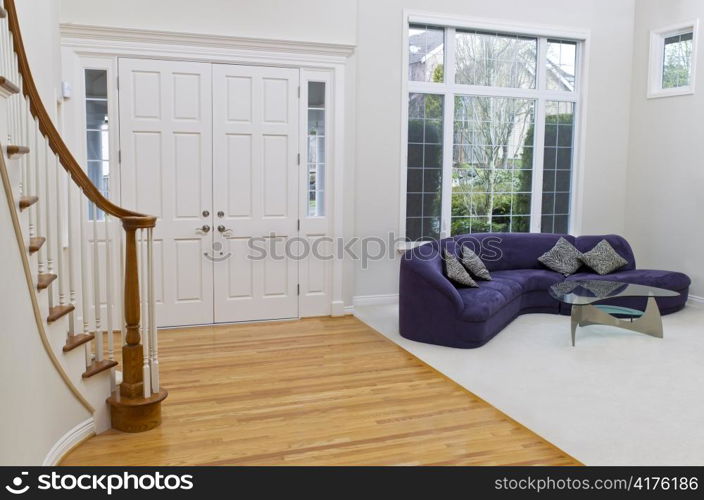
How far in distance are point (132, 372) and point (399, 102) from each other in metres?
4.05

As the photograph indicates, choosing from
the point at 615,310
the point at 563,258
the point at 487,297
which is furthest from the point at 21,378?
the point at 563,258

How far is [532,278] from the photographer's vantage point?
629 centimetres

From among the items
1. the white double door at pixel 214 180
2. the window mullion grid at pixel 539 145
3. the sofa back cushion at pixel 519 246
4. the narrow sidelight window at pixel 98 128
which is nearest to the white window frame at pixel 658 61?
the window mullion grid at pixel 539 145

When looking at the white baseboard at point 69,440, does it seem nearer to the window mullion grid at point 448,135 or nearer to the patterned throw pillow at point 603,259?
the window mullion grid at point 448,135

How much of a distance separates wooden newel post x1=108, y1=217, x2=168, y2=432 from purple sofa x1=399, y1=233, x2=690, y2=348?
2388 mm

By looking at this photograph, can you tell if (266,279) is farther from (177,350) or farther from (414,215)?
(414,215)

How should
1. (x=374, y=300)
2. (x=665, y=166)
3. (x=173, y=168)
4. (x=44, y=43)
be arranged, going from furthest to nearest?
(x=665, y=166) → (x=374, y=300) → (x=173, y=168) → (x=44, y=43)

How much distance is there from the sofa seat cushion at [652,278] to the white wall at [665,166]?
1.69 ft

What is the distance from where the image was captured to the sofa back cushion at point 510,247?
6.59 meters

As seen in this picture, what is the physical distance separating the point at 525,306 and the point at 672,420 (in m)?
2.65

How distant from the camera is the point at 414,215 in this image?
684cm

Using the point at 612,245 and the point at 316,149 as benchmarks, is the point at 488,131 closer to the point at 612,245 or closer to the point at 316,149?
the point at 612,245

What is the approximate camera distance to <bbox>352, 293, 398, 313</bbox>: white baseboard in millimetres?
6660
